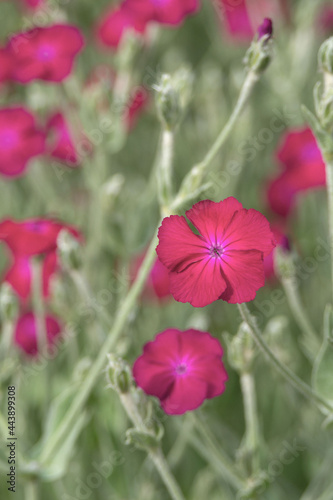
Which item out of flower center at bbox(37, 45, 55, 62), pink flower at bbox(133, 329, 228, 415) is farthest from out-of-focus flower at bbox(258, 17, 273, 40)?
flower center at bbox(37, 45, 55, 62)

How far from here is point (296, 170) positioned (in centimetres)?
125

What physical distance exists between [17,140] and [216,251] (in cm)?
70

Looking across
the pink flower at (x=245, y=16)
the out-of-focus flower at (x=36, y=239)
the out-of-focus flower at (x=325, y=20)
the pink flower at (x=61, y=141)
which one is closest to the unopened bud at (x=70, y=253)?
the out-of-focus flower at (x=36, y=239)

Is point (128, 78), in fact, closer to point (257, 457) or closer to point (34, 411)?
point (34, 411)

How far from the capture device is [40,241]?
0.95m

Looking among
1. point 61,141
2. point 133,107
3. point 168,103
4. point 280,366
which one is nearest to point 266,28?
point 168,103

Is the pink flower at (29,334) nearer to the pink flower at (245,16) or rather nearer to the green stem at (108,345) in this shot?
the green stem at (108,345)

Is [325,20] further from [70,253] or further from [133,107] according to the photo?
[70,253]

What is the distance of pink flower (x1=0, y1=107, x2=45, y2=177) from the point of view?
116 cm

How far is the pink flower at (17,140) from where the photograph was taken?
1157 millimetres

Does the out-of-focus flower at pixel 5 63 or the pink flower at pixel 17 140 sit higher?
the out-of-focus flower at pixel 5 63

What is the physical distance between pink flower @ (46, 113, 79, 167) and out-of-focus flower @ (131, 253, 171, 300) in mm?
266

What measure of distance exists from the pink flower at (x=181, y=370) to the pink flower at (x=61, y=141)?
28.1 inches

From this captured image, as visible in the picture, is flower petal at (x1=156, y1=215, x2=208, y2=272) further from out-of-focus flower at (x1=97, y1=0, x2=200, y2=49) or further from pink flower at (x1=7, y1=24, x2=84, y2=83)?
out-of-focus flower at (x1=97, y1=0, x2=200, y2=49)
